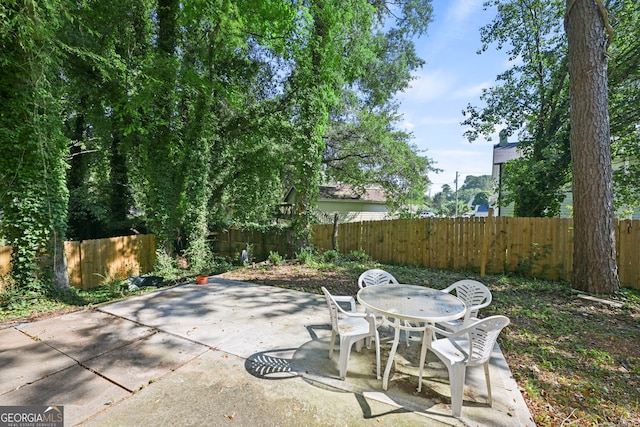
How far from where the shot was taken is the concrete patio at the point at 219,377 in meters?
2.11

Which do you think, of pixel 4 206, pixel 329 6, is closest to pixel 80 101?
pixel 4 206

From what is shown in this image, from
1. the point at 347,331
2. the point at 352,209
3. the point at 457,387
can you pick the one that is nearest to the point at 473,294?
the point at 457,387

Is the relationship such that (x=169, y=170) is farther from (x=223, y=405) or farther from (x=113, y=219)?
(x=223, y=405)

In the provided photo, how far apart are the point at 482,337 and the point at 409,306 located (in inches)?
26.4

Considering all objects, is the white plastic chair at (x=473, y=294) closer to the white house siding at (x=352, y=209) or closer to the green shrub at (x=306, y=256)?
the green shrub at (x=306, y=256)

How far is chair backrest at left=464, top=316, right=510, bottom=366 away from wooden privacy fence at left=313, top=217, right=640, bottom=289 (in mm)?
5158

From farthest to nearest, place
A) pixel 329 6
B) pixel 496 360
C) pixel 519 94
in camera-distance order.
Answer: pixel 519 94, pixel 329 6, pixel 496 360

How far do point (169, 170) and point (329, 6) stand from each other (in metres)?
6.27

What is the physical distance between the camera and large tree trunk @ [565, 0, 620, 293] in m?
5.01

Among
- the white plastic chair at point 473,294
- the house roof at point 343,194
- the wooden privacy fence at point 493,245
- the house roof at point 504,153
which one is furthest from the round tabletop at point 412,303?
the house roof at point 504,153

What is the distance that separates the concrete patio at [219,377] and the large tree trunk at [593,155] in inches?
139

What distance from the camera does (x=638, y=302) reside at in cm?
470

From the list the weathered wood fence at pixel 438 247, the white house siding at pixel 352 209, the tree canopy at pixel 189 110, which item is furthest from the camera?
the white house siding at pixel 352 209

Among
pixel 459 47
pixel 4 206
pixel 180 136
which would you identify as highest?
pixel 459 47
